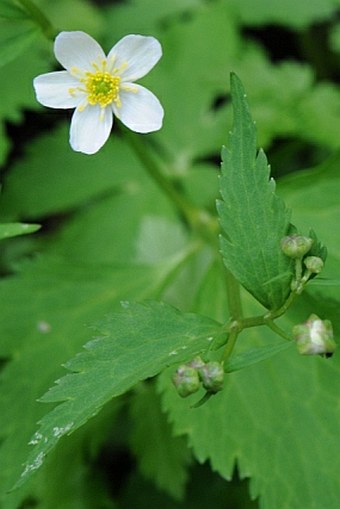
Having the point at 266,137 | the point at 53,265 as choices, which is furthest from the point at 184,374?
the point at 266,137

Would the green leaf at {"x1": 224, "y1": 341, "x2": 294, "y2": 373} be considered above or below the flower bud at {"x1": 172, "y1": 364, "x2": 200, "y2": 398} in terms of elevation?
below

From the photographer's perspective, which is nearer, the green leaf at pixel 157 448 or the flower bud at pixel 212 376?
the flower bud at pixel 212 376

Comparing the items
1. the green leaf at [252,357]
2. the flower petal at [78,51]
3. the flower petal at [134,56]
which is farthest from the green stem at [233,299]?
the flower petal at [78,51]

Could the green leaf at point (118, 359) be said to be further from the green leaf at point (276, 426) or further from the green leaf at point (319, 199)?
the green leaf at point (319, 199)

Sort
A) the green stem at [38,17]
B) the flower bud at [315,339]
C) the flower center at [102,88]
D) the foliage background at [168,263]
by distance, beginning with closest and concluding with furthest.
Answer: the flower bud at [315,339], the flower center at [102,88], the green stem at [38,17], the foliage background at [168,263]

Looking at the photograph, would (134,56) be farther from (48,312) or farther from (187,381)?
(48,312)

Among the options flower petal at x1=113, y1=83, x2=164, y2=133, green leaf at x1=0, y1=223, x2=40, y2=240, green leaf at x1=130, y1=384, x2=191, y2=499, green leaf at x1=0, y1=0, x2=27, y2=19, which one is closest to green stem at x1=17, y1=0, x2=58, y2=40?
green leaf at x1=0, y1=0, x2=27, y2=19

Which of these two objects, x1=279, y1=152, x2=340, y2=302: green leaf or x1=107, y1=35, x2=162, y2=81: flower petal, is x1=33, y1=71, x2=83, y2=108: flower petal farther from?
x1=279, y1=152, x2=340, y2=302: green leaf

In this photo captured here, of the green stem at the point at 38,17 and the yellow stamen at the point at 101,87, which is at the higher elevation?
the green stem at the point at 38,17

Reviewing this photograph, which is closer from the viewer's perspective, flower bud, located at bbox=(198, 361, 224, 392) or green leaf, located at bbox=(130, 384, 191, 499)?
flower bud, located at bbox=(198, 361, 224, 392)
